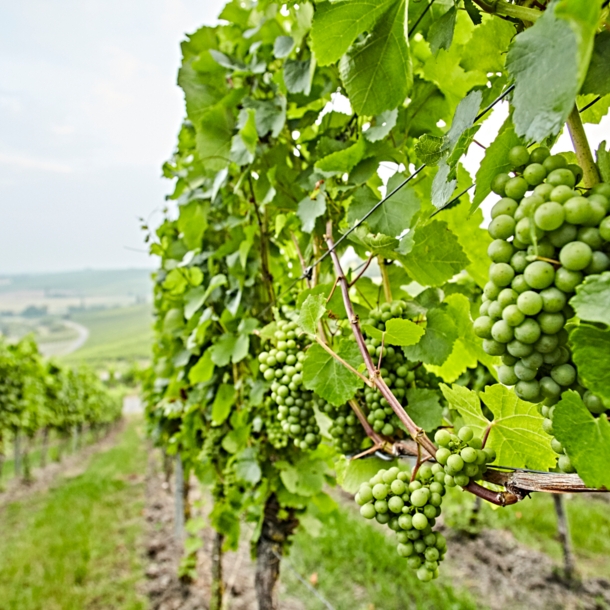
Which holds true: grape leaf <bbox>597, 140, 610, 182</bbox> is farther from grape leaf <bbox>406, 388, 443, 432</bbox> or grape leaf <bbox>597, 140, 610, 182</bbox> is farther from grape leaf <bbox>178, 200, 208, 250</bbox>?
grape leaf <bbox>178, 200, 208, 250</bbox>

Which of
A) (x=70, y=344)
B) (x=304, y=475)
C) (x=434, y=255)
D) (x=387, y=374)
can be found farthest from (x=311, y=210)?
(x=70, y=344)

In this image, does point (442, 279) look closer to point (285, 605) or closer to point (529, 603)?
point (285, 605)

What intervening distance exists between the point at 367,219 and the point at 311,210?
0.25m

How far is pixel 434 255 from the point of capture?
103 cm

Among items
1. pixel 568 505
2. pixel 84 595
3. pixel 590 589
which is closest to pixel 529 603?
pixel 590 589

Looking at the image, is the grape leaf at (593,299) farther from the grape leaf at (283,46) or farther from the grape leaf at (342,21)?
the grape leaf at (283,46)

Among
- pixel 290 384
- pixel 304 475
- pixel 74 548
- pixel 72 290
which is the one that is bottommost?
pixel 74 548

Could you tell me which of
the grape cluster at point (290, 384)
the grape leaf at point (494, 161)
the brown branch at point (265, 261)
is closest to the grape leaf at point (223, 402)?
the brown branch at point (265, 261)

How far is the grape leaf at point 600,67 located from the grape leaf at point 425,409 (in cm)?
68

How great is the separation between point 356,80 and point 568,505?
7981 mm

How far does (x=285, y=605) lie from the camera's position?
4180mm

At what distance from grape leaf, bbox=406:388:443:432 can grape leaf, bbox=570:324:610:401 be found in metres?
0.56

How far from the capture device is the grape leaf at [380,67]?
2.55ft

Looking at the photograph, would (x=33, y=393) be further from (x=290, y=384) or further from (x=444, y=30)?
(x=444, y=30)
